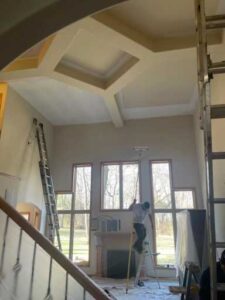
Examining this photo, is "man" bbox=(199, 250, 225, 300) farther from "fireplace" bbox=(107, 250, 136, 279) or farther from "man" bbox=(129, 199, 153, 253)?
"fireplace" bbox=(107, 250, 136, 279)

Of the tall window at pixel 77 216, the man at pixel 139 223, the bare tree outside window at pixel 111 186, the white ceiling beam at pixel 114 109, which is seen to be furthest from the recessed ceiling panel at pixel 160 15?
the tall window at pixel 77 216

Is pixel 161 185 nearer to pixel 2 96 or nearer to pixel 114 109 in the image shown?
pixel 114 109

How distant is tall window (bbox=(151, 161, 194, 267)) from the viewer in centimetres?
638

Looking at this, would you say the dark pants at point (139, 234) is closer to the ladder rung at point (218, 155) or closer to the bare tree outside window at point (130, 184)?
the bare tree outside window at point (130, 184)

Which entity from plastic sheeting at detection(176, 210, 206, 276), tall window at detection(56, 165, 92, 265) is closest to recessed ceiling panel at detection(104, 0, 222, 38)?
plastic sheeting at detection(176, 210, 206, 276)

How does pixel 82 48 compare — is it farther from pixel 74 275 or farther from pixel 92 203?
pixel 92 203

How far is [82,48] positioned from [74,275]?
3623mm

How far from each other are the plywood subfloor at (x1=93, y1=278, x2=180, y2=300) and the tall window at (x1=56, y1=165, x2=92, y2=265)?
1.15 metres

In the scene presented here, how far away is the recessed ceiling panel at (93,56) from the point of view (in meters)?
4.00

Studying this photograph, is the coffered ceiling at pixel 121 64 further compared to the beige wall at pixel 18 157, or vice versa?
the beige wall at pixel 18 157

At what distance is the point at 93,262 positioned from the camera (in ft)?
21.4

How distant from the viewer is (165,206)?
264 inches

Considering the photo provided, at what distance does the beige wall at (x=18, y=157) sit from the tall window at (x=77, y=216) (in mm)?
817

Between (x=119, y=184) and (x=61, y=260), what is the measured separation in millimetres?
5583
